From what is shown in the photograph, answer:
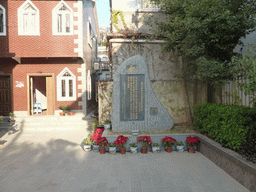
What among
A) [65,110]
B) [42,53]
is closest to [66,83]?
[65,110]

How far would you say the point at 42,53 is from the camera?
9047 millimetres

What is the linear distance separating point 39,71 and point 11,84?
63.4 inches

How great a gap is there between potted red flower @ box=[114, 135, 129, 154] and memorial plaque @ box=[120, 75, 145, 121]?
28.5 inches

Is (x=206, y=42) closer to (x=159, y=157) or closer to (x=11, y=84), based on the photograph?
(x=159, y=157)

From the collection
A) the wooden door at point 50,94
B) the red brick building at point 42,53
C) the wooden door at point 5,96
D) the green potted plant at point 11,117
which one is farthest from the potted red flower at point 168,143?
the wooden door at point 5,96

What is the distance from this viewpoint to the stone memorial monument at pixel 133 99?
5586 mm

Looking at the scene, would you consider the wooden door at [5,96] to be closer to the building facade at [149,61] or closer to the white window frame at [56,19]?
the white window frame at [56,19]

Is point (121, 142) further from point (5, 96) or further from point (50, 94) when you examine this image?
point (5, 96)

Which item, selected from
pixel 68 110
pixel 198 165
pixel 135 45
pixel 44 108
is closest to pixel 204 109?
pixel 198 165

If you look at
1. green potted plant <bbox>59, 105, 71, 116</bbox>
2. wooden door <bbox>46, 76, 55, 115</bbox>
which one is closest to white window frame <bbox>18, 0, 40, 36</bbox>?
wooden door <bbox>46, 76, 55, 115</bbox>

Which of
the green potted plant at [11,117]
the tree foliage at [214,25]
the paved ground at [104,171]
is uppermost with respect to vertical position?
the tree foliage at [214,25]

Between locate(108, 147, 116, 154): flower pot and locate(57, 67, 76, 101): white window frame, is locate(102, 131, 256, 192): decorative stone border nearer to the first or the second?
locate(108, 147, 116, 154): flower pot

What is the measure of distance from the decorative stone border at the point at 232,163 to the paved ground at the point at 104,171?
0.40 ft

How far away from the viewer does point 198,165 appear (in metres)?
4.16
